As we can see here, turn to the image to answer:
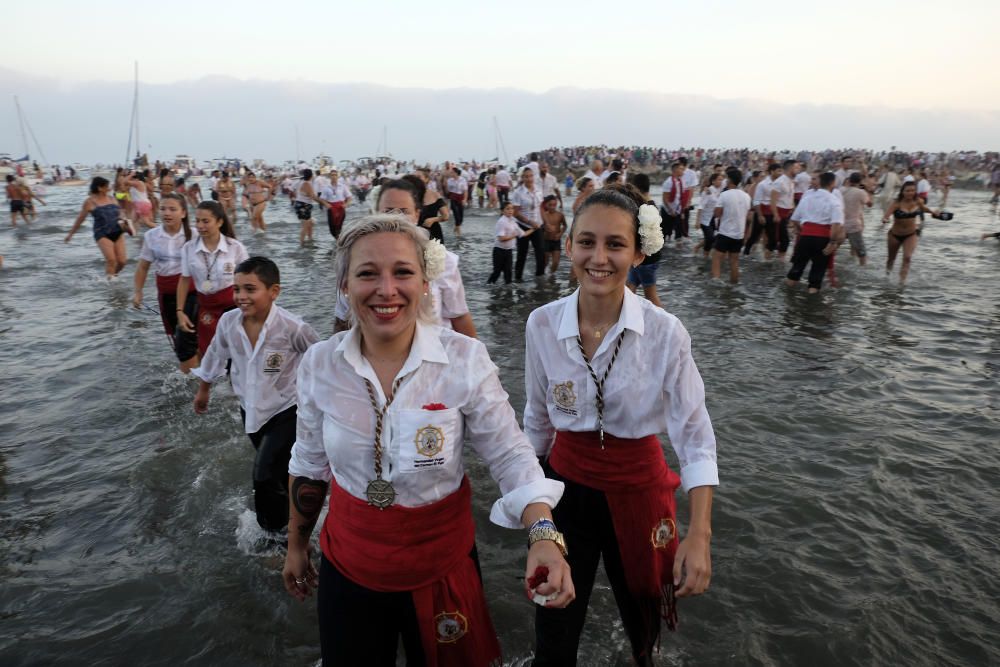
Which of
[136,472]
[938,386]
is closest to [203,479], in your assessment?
[136,472]

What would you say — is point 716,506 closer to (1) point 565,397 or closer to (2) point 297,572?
(1) point 565,397

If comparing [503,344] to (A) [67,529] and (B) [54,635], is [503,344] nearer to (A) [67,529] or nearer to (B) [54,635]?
(A) [67,529]

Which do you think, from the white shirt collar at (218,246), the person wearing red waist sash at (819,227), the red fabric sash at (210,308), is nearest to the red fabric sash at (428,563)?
the red fabric sash at (210,308)

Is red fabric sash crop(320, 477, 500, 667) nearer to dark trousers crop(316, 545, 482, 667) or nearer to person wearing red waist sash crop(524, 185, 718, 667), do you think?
dark trousers crop(316, 545, 482, 667)

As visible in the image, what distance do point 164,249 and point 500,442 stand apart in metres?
5.81

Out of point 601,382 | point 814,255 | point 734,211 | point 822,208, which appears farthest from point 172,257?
point 814,255

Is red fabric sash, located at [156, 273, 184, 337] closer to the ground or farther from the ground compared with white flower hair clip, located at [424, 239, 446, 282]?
closer to the ground

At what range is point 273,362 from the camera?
3.67 m

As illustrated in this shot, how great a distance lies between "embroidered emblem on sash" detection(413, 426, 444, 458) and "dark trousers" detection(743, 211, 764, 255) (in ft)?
43.7

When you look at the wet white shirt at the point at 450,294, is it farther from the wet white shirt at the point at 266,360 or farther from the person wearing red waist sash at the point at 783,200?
the person wearing red waist sash at the point at 783,200

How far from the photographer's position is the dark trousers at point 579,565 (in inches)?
95.0

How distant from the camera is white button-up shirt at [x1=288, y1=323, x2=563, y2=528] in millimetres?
1864

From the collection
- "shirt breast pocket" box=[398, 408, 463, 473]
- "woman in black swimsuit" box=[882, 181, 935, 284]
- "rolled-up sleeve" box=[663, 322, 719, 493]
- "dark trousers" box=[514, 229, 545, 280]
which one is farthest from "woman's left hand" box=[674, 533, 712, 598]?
"woman in black swimsuit" box=[882, 181, 935, 284]

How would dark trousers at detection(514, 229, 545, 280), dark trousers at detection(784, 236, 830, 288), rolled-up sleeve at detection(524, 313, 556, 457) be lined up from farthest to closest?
dark trousers at detection(514, 229, 545, 280) < dark trousers at detection(784, 236, 830, 288) < rolled-up sleeve at detection(524, 313, 556, 457)
